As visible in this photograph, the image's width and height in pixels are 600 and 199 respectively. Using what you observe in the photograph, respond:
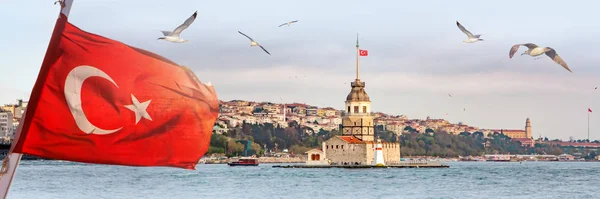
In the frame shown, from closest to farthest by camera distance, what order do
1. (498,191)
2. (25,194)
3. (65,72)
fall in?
(65,72), (25,194), (498,191)

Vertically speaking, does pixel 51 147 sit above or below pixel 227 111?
below

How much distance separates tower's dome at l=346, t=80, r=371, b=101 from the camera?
286 feet

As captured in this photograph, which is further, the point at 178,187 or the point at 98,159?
the point at 178,187

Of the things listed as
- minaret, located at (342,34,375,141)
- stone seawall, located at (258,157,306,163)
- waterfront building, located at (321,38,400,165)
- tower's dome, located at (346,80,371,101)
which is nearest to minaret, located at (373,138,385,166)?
waterfront building, located at (321,38,400,165)

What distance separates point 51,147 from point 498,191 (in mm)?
40571

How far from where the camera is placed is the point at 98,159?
15.0 feet

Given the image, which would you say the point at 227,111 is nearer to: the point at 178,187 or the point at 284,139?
the point at 284,139

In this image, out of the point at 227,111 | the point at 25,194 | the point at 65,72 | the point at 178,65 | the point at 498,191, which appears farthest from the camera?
the point at 227,111

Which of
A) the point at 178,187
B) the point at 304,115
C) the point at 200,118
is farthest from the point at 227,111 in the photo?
the point at 200,118

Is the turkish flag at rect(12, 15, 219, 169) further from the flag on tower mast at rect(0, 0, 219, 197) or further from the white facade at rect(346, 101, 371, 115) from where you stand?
the white facade at rect(346, 101, 371, 115)

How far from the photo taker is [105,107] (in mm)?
4520

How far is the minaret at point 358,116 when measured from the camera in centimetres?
8650

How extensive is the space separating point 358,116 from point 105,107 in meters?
82.2

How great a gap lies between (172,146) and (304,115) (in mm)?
174322
